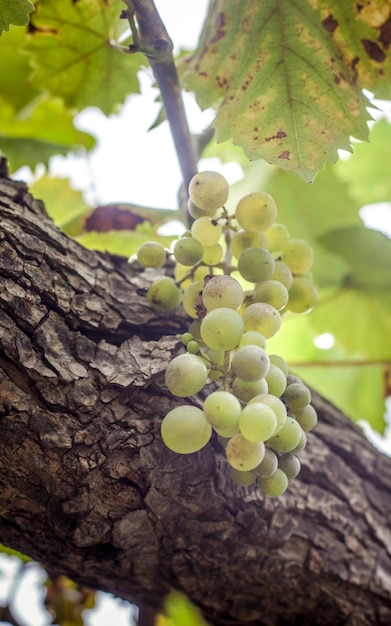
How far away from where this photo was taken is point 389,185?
5.72 feet

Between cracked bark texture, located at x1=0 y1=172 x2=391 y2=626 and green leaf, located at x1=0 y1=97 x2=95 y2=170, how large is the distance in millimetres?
600

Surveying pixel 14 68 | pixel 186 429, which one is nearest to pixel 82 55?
pixel 14 68

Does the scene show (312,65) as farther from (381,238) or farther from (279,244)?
(381,238)

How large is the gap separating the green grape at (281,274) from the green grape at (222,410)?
0.25 m

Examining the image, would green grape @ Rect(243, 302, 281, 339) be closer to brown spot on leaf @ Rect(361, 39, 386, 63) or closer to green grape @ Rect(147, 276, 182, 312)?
green grape @ Rect(147, 276, 182, 312)

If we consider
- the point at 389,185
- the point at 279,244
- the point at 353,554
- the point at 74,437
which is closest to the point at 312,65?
the point at 279,244

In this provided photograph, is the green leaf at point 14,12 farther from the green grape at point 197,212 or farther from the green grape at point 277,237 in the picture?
the green grape at point 277,237

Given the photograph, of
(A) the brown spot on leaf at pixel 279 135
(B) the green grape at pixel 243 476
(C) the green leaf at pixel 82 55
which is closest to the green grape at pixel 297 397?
(B) the green grape at pixel 243 476

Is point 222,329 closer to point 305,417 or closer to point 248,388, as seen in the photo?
point 248,388

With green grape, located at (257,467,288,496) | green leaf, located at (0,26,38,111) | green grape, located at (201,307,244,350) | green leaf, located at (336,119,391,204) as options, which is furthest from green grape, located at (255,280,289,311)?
green leaf, located at (336,119,391,204)

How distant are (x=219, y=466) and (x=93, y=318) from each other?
26cm

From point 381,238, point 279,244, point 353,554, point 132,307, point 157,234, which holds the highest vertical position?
point 381,238

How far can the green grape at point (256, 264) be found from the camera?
732mm

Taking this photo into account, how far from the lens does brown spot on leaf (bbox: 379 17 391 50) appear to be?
32.0 inches
